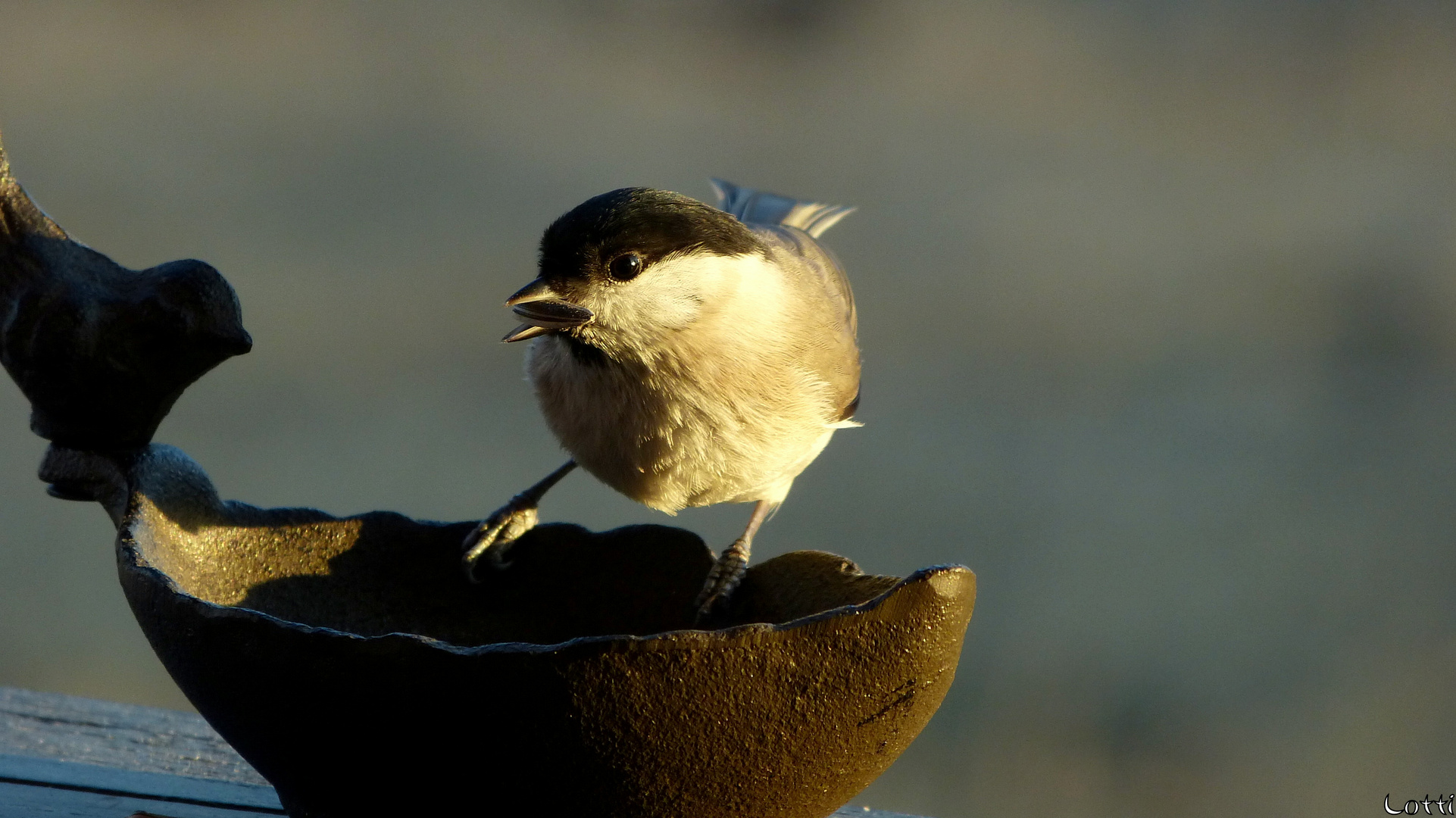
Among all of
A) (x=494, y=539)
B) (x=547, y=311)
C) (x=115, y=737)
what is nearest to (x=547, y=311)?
(x=547, y=311)

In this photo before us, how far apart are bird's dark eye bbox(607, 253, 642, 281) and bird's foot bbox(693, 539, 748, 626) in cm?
40

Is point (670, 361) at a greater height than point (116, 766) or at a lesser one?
greater

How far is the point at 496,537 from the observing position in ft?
6.12

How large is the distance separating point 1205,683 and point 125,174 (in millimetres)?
6093

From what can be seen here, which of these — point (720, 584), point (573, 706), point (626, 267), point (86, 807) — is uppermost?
point (626, 267)

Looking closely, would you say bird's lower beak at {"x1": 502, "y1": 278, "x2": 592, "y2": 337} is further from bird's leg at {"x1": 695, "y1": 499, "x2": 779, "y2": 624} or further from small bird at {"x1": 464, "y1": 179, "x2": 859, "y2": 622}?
bird's leg at {"x1": 695, "y1": 499, "x2": 779, "y2": 624}

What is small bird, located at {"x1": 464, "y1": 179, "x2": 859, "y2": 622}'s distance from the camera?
1.66 meters

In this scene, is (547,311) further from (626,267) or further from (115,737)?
(115,737)

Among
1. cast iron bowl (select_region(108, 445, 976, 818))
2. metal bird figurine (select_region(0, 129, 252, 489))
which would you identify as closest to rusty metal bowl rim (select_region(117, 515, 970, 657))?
cast iron bowl (select_region(108, 445, 976, 818))

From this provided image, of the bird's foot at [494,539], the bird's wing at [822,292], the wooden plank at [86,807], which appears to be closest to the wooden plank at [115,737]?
the wooden plank at [86,807]

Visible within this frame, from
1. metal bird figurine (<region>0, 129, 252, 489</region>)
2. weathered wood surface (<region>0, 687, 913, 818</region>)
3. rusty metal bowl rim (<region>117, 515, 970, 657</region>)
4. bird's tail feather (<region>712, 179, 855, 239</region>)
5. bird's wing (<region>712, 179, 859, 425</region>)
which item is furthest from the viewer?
bird's tail feather (<region>712, 179, 855, 239</region>)

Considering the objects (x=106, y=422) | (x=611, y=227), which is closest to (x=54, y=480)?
(x=106, y=422)

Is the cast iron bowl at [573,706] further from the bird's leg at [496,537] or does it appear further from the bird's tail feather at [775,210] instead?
the bird's tail feather at [775,210]

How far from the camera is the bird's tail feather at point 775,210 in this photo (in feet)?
9.25
